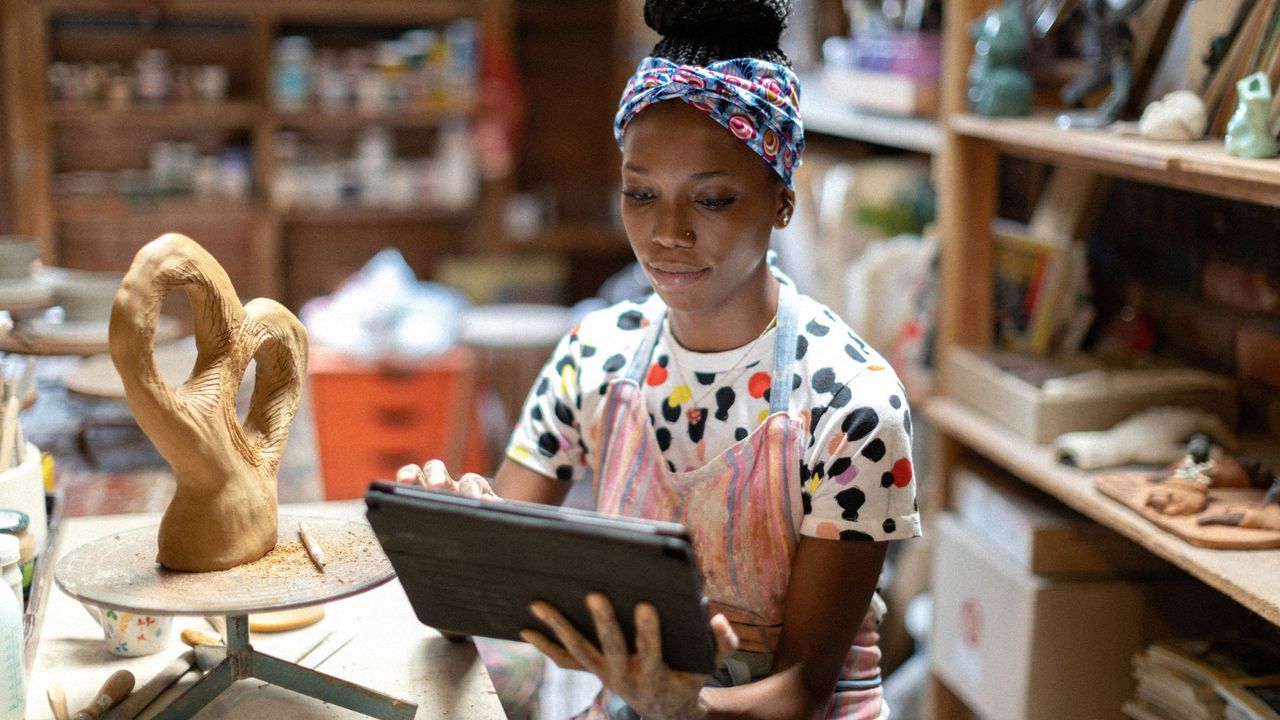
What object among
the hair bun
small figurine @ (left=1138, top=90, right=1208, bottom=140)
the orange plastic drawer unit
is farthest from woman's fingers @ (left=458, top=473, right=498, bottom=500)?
the orange plastic drawer unit

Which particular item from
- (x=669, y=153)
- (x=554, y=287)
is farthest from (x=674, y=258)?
(x=554, y=287)

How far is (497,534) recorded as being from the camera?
1.18 m

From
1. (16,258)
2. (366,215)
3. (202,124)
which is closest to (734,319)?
(16,258)

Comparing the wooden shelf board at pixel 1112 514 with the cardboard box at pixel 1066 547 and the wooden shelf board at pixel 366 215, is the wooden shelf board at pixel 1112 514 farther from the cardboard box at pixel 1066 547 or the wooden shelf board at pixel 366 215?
the wooden shelf board at pixel 366 215

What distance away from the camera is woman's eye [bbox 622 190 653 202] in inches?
60.1

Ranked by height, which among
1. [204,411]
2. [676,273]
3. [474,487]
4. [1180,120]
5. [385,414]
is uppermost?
[1180,120]

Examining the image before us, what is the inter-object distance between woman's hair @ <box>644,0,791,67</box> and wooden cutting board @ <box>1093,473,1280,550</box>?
2.88 feet

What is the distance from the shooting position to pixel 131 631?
1.52m

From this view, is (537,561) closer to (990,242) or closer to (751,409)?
(751,409)

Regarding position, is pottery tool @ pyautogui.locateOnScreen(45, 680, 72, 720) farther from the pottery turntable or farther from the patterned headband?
the patterned headband

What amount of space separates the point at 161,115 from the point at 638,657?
470 cm

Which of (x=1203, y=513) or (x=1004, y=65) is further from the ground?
(x=1004, y=65)

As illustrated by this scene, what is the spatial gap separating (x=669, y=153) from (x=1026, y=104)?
4.00 ft

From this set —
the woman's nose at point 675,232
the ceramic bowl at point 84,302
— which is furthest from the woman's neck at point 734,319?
the ceramic bowl at point 84,302
